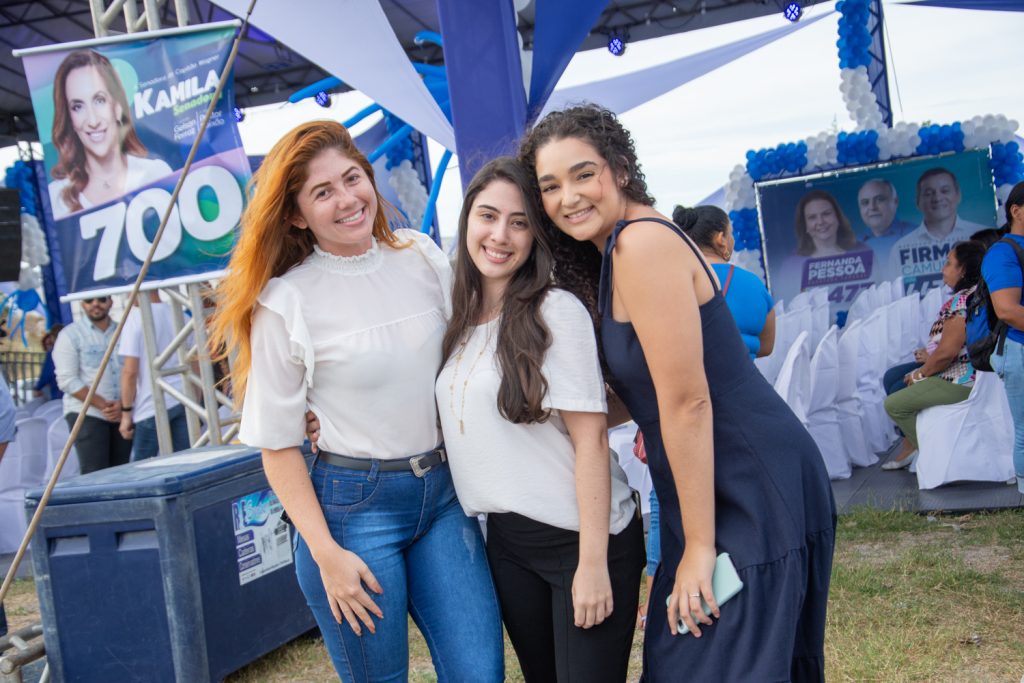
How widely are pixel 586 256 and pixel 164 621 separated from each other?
1937 mm

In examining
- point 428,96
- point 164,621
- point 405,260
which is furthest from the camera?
point 428,96

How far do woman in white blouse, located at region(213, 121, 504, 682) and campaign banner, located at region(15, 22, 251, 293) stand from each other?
2391mm

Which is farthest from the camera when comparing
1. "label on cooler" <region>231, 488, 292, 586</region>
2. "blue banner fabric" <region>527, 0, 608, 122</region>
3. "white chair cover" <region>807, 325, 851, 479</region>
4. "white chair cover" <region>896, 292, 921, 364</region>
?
"white chair cover" <region>896, 292, 921, 364</region>

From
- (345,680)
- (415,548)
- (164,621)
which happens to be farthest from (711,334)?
(164,621)

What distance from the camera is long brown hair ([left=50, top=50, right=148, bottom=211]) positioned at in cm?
406

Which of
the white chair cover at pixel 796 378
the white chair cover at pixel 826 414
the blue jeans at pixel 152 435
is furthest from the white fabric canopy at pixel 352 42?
the white chair cover at pixel 826 414

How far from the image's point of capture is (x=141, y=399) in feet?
17.3

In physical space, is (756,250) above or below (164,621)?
above

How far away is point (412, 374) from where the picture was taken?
1.70 meters

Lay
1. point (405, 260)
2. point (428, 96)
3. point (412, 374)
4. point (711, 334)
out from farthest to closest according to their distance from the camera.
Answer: point (428, 96)
point (405, 260)
point (412, 374)
point (711, 334)

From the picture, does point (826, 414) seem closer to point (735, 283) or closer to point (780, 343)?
point (780, 343)

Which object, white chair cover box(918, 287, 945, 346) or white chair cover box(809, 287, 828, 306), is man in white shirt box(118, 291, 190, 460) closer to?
white chair cover box(809, 287, 828, 306)

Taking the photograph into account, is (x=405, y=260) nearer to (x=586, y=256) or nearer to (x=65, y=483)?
(x=586, y=256)

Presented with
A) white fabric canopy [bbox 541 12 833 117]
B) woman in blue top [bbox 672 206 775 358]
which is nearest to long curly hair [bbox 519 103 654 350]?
woman in blue top [bbox 672 206 775 358]
